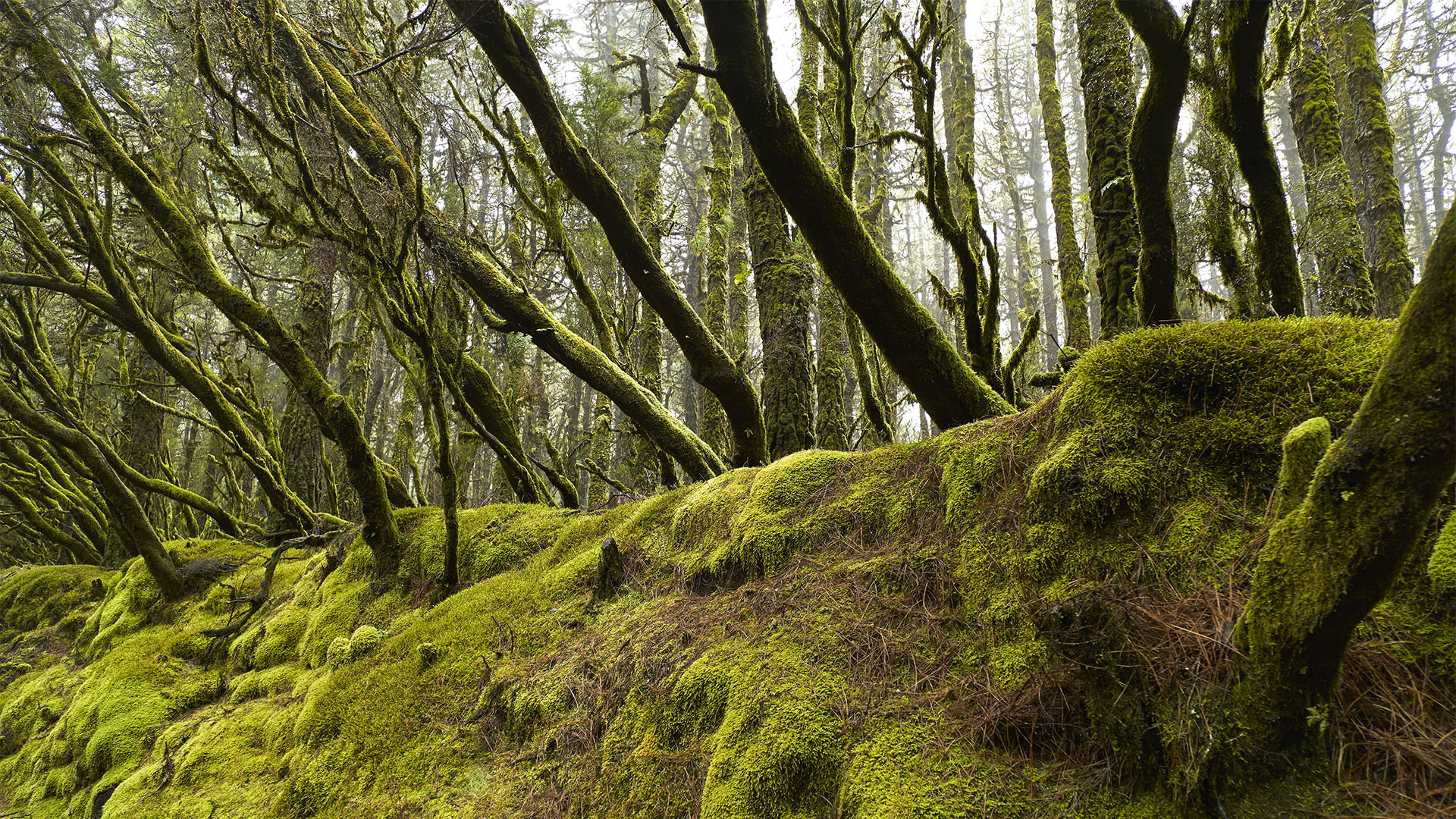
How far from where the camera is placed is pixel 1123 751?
1.75m

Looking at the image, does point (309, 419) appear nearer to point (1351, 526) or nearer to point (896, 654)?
point (896, 654)

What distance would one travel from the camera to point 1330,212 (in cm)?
500

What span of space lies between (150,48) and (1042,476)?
10452 mm

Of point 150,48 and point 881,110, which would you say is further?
point 881,110

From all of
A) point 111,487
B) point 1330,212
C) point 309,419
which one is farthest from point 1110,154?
point 111,487

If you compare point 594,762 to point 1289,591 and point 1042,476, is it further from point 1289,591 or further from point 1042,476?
point 1289,591

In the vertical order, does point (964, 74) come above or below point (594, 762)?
above

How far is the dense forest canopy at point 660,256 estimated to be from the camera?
1.53 m

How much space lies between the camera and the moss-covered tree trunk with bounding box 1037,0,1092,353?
8422 millimetres

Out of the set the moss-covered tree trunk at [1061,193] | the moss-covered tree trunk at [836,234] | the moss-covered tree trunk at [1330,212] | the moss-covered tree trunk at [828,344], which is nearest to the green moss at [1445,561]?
the moss-covered tree trunk at [836,234]

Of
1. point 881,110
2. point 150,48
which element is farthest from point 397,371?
point 881,110

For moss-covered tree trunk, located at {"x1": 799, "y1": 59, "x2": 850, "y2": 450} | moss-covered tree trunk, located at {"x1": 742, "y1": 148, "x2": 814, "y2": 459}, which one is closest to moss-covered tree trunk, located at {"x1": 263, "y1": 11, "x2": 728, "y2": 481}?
moss-covered tree trunk, located at {"x1": 742, "y1": 148, "x2": 814, "y2": 459}

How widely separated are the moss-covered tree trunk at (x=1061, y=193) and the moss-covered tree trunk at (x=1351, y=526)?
7036mm

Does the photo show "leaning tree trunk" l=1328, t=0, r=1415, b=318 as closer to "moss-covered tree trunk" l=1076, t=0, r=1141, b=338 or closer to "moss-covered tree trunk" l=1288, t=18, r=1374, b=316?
"moss-covered tree trunk" l=1288, t=18, r=1374, b=316
